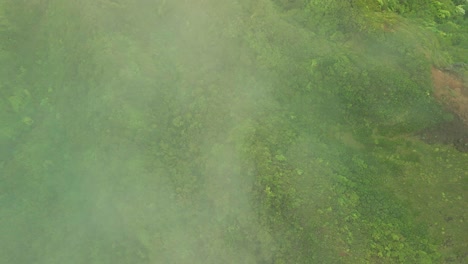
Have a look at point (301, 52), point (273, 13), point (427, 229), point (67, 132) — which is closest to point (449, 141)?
point (427, 229)

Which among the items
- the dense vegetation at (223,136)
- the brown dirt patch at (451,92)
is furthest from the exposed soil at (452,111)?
the dense vegetation at (223,136)

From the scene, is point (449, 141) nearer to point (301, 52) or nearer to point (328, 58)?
point (328, 58)

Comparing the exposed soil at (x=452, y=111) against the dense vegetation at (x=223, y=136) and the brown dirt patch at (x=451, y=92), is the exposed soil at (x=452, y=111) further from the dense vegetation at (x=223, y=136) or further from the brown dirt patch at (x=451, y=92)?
the dense vegetation at (x=223, y=136)

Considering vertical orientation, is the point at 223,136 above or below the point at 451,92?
below

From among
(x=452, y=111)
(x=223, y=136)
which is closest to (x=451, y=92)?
(x=452, y=111)

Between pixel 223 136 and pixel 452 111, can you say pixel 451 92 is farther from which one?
pixel 223 136
